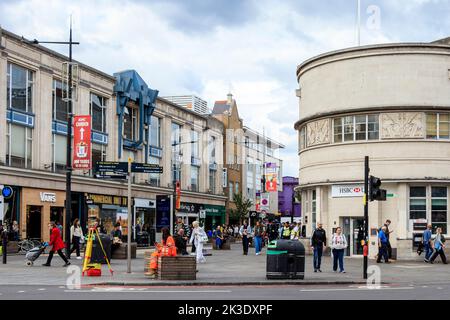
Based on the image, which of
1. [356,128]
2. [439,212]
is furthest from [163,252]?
[439,212]

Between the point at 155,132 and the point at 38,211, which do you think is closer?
the point at 38,211

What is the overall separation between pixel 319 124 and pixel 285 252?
58.7ft

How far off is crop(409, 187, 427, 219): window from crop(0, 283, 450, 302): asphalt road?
15300mm

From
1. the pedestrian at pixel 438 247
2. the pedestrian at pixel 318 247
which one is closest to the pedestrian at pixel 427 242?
the pedestrian at pixel 438 247

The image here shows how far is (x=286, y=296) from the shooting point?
16.6 metres

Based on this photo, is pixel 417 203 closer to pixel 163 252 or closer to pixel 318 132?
pixel 318 132

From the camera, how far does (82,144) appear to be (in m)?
36.8

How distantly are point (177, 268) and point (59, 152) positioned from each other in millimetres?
28806

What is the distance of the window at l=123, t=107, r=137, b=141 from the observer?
191ft

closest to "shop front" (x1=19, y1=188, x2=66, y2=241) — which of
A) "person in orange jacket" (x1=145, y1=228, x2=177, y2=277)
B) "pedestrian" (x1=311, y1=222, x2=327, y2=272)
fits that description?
"pedestrian" (x1=311, y1=222, x2=327, y2=272)

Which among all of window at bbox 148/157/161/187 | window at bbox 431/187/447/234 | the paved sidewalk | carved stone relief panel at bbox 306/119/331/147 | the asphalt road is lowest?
the paved sidewalk

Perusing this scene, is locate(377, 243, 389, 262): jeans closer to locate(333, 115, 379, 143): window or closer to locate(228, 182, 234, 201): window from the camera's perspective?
locate(333, 115, 379, 143): window

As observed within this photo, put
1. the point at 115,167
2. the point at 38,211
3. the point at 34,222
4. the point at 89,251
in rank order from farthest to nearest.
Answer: the point at 38,211
the point at 34,222
the point at 115,167
the point at 89,251
